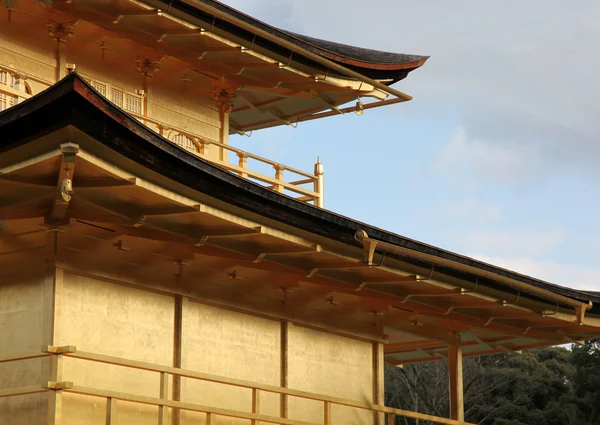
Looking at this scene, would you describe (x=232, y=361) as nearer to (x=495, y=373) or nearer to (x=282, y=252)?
(x=282, y=252)

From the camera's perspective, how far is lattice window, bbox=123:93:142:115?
779 inches

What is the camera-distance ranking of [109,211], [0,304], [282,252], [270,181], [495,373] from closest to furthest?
[109,211] → [0,304] → [282,252] → [270,181] → [495,373]

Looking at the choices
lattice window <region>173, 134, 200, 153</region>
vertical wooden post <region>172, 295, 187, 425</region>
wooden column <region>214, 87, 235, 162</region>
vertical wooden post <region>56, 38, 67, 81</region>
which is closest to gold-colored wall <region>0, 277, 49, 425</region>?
vertical wooden post <region>172, 295, 187, 425</region>

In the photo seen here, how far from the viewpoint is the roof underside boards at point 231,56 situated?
18.5m

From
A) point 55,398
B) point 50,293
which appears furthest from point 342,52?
point 55,398

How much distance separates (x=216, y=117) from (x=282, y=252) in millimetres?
5555

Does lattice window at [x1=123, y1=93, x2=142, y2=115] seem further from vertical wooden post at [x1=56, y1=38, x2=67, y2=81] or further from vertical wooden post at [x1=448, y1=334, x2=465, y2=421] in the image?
vertical wooden post at [x1=448, y1=334, x2=465, y2=421]

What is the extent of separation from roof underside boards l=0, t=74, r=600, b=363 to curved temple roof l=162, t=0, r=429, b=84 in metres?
4.72

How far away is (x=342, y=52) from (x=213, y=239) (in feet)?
30.4

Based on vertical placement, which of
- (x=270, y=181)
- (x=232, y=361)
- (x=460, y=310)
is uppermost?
(x=270, y=181)

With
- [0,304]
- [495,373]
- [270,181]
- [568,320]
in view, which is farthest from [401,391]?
[0,304]

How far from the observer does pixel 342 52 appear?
79.4ft

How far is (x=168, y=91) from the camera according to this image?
20703mm

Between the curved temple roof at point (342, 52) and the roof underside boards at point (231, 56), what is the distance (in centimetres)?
2
